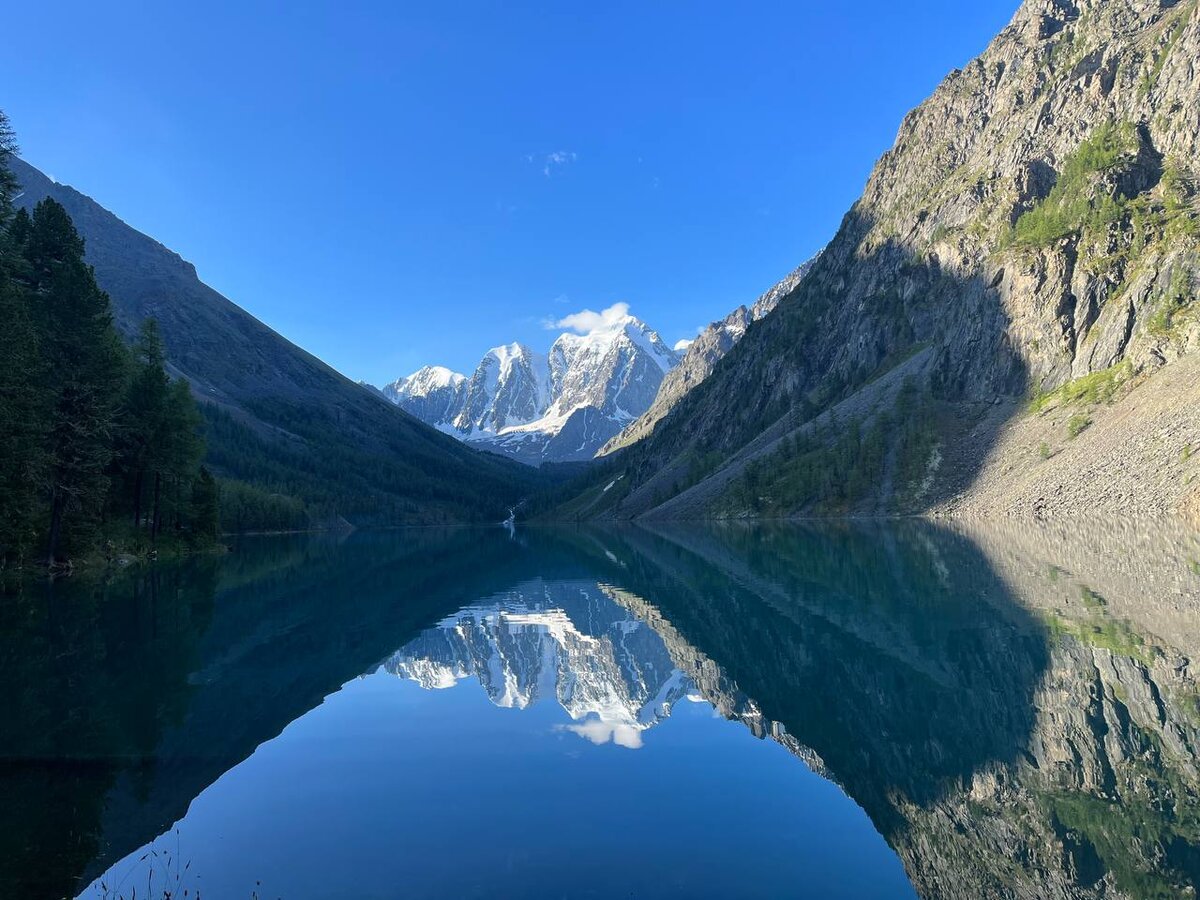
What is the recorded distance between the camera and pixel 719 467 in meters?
196

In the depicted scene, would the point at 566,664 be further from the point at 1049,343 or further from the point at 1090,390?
the point at 1049,343

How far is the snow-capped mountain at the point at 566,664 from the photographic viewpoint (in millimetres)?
20688

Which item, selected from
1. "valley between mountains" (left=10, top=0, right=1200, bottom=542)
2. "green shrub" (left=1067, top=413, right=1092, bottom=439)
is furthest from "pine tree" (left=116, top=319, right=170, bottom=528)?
"green shrub" (left=1067, top=413, right=1092, bottom=439)

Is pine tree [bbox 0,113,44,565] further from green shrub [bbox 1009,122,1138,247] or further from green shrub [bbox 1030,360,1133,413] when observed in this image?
green shrub [bbox 1009,122,1138,247]

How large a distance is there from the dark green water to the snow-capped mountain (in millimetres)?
188

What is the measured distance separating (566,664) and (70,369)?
137 ft

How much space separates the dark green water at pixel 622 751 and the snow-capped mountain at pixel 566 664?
0.62 ft

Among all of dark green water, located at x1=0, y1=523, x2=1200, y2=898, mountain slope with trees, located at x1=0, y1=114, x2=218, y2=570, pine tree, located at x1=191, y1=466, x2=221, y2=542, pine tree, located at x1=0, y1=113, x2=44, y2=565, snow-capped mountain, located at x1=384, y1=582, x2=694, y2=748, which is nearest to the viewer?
dark green water, located at x1=0, y1=523, x2=1200, y2=898

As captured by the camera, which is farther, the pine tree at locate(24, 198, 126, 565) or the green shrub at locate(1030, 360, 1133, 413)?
the green shrub at locate(1030, 360, 1133, 413)

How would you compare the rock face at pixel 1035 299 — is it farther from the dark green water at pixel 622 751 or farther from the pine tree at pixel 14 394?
the pine tree at pixel 14 394

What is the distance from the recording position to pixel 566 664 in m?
26.8

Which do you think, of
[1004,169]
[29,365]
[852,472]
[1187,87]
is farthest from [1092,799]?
[1004,169]

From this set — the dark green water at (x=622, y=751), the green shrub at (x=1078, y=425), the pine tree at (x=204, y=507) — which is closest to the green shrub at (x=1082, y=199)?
the green shrub at (x=1078, y=425)

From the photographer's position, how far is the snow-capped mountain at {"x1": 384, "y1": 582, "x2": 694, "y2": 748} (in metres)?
20.7
